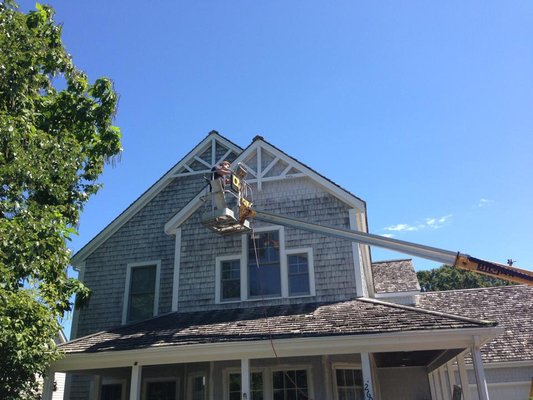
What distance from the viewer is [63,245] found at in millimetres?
11047

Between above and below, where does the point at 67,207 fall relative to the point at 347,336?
above

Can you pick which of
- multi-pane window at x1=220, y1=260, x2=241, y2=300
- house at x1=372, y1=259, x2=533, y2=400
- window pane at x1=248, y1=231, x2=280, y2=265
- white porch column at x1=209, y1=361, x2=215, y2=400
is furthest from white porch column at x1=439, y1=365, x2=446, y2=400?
white porch column at x1=209, y1=361, x2=215, y2=400

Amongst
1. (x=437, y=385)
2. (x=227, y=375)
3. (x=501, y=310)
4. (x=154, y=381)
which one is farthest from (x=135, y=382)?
(x=501, y=310)

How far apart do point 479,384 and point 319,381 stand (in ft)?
13.0

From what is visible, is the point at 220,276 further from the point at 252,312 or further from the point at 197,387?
the point at 197,387

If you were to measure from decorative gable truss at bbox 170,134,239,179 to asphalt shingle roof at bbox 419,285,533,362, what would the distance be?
9176mm

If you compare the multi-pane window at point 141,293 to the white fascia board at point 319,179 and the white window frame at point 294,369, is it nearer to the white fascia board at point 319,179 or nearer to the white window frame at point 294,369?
the white window frame at point 294,369

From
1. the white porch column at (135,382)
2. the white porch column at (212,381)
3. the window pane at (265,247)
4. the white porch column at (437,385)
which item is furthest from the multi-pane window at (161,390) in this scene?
the white porch column at (437,385)

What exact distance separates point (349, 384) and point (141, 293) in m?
7.26

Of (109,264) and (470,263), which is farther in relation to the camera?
(109,264)

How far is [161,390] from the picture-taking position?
1444 centimetres

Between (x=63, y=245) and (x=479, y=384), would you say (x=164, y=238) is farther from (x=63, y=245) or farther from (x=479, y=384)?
(x=479, y=384)

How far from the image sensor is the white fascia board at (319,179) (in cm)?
1356

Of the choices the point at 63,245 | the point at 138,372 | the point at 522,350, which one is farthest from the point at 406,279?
the point at 63,245
